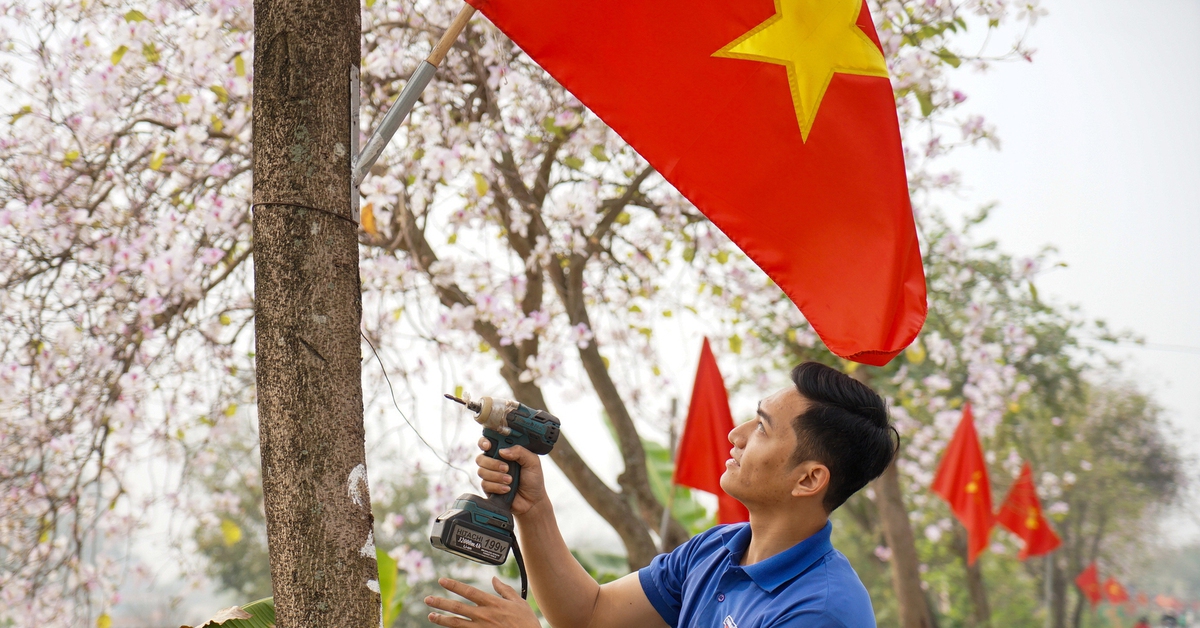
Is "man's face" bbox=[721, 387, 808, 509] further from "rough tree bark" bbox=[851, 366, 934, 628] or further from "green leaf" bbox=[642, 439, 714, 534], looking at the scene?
"rough tree bark" bbox=[851, 366, 934, 628]

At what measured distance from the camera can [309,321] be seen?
5.25 ft

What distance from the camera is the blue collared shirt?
1661 mm

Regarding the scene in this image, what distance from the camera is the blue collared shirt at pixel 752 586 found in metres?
1.66

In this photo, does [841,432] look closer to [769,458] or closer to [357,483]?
[769,458]

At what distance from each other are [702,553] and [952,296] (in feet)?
32.8

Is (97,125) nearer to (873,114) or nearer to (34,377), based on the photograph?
(34,377)

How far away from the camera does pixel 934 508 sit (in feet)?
46.2

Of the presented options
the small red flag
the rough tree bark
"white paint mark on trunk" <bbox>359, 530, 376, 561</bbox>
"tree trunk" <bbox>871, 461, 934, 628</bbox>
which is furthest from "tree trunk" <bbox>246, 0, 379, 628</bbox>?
the small red flag

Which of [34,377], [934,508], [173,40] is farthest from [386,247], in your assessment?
[934,508]

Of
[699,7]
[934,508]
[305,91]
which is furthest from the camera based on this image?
[934,508]

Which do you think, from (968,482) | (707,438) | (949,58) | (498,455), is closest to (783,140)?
(498,455)

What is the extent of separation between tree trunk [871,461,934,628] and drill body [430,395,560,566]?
532cm

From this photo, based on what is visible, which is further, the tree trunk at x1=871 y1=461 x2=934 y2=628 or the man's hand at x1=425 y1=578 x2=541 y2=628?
the tree trunk at x1=871 y1=461 x2=934 y2=628

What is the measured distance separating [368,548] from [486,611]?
249 mm
